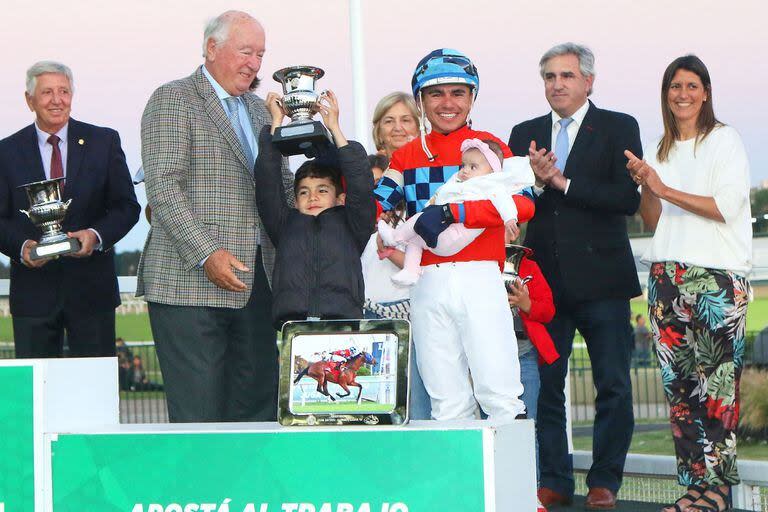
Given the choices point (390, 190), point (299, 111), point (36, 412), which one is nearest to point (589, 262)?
point (390, 190)

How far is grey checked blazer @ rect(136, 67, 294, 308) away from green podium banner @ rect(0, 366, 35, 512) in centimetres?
95

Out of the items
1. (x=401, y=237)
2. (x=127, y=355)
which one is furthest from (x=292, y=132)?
(x=127, y=355)

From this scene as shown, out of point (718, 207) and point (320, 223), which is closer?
point (320, 223)

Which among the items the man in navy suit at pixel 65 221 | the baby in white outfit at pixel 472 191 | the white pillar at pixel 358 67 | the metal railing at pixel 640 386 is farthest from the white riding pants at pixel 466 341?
the metal railing at pixel 640 386

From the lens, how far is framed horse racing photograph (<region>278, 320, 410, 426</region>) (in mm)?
2857

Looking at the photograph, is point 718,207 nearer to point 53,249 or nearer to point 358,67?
point 358,67

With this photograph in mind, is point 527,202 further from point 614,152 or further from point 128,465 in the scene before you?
point 128,465

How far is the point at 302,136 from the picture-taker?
371 cm

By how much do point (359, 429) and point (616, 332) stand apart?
2190mm

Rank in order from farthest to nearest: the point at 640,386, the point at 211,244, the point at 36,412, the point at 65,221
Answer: the point at 640,386
the point at 65,221
the point at 211,244
the point at 36,412

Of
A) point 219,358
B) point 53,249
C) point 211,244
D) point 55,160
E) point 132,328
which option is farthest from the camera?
point 132,328

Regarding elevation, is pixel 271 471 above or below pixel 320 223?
below

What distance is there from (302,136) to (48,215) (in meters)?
1.37

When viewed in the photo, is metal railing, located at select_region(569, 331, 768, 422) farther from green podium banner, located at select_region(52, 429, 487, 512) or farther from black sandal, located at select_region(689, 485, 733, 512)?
green podium banner, located at select_region(52, 429, 487, 512)
